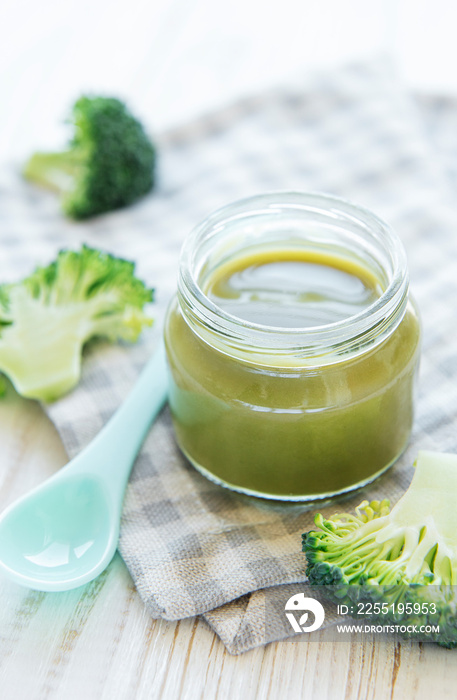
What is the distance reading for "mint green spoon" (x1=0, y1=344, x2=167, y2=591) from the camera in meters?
1.55

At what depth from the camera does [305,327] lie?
1613 mm

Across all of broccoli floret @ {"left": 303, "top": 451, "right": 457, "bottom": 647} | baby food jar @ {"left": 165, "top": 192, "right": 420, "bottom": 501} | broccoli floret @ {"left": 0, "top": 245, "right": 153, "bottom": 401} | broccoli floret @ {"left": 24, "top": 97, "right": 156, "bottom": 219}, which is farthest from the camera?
broccoli floret @ {"left": 24, "top": 97, "right": 156, "bottom": 219}

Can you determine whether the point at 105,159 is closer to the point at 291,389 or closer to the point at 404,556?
the point at 291,389

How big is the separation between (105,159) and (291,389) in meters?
1.40

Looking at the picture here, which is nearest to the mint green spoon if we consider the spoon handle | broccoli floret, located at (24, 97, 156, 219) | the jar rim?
the spoon handle

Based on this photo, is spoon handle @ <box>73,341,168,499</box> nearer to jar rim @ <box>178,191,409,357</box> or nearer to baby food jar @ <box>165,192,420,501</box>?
baby food jar @ <box>165,192,420,501</box>

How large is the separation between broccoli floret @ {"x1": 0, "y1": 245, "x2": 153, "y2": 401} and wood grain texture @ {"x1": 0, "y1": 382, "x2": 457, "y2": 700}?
0.60 meters

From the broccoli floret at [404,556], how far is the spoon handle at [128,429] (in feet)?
1.60

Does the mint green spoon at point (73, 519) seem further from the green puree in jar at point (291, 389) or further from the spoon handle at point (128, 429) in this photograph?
the green puree in jar at point (291, 389)

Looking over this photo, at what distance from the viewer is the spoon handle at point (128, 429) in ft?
5.71

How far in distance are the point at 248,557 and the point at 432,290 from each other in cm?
106

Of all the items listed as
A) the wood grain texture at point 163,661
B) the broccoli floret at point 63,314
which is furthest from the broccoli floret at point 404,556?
the broccoli floret at point 63,314

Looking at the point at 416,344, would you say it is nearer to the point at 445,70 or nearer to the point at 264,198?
the point at 264,198

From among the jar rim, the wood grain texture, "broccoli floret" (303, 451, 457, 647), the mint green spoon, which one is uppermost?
the jar rim
